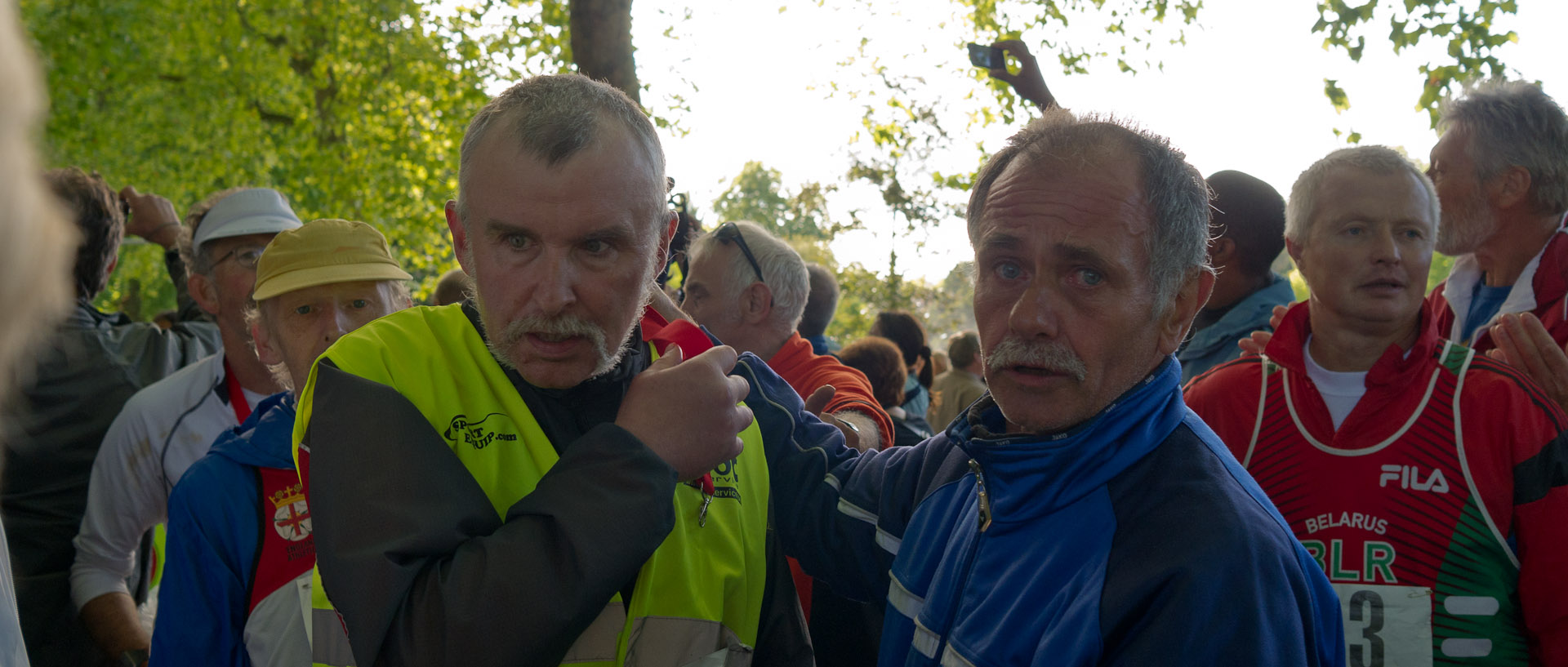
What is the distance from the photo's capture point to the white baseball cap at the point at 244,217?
3533mm

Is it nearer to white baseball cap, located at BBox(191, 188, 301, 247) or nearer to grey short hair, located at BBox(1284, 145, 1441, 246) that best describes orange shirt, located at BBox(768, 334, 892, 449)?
grey short hair, located at BBox(1284, 145, 1441, 246)

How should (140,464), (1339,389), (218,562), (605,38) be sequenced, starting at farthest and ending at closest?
(605,38)
(140,464)
(1339,389)
(218,562)

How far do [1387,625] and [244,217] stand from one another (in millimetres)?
3652

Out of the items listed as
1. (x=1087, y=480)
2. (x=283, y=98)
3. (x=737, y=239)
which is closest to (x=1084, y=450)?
(x=1087, y=480)

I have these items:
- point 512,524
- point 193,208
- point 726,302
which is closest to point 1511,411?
point 512,524

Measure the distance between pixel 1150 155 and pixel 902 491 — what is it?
0.86 m

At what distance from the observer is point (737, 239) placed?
4586mm

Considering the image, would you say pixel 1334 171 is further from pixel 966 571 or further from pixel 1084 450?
pixel 966 571

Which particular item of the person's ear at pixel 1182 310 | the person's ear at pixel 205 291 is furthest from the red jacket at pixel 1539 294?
the person's ear at pixel 205 291

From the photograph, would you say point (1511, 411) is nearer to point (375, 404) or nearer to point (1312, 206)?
point (1312, 206)

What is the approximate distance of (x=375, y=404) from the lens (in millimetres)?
1542

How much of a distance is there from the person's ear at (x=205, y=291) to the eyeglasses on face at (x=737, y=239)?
1.99m

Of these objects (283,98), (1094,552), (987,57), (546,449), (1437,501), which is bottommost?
(1437,501)

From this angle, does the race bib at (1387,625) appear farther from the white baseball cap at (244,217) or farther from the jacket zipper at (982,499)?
the white baseball cap at (244,217)
